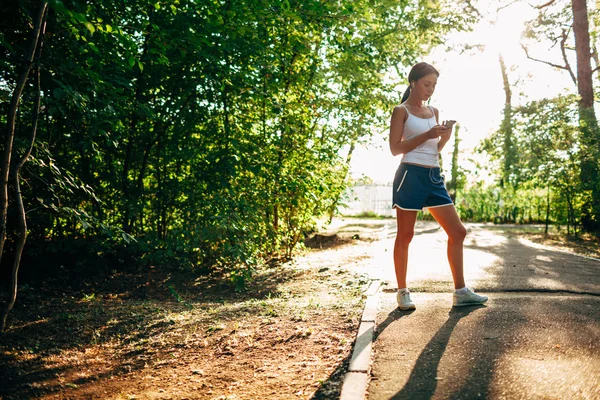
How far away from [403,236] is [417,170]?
0.61m

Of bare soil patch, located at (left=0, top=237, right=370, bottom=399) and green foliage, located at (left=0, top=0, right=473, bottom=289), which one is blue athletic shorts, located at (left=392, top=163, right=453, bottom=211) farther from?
green foliage, located at (left=0, top=0, right=473, bottom=289)

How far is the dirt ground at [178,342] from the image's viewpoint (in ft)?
11.1

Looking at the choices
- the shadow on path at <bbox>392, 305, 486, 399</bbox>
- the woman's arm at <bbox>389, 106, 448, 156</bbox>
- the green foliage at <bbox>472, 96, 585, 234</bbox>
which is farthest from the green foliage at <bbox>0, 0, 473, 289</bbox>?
the green foliage at <bbox>472, 96, 585, 234</bbox>

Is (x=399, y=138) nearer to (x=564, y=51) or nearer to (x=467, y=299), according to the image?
(x=467, y=299)

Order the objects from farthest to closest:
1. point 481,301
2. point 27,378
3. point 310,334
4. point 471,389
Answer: point 481,301 → point 310,334 → point 27,378 → point 471,389

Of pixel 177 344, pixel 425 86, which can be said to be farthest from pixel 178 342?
pixel 425 86

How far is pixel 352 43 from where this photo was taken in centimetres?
920

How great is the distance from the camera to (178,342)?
4387 mm

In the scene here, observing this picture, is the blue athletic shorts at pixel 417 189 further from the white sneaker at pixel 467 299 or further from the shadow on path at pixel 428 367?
the shadow on path at pixel 428 367

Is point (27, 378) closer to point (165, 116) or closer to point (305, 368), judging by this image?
point (305, 368)

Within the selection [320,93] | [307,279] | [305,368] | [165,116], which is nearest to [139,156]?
[165,116]

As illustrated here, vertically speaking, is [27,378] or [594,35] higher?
[594,35]

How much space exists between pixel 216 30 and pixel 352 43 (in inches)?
156

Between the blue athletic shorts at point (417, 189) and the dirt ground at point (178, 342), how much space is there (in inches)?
47.7
